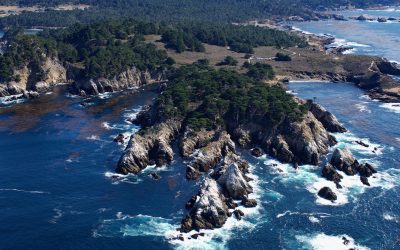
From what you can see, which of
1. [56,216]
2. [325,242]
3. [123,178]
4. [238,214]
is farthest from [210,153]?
[56,216]

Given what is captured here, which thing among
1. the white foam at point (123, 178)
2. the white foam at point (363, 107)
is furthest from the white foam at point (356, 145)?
the white foam at point (123, 178)

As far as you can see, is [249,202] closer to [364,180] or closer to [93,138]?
[364,180]

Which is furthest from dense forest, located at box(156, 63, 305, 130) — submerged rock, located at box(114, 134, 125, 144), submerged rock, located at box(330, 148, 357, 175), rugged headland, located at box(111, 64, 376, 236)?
submerged rock, located at box(330, 148, 357, 175)

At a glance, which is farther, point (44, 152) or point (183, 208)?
point (44, 152)

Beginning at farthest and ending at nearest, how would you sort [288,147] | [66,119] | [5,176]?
[66,119]
[288,147]
[5,176]

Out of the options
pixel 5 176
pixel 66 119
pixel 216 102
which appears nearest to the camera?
pixel 5 176

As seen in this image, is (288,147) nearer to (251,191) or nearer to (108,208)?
(251,191)

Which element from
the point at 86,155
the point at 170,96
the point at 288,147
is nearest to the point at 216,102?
the point at 170,96
